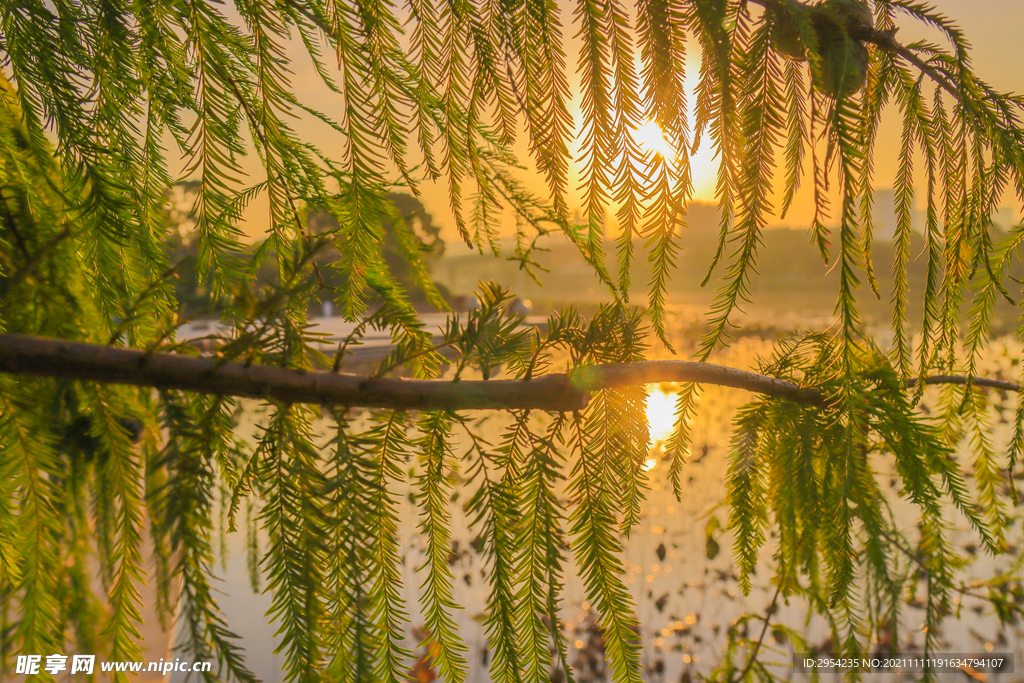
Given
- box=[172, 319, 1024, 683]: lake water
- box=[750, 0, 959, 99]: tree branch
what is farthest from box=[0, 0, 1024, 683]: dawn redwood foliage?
box=[172, 319, 1024, 683]: lake water

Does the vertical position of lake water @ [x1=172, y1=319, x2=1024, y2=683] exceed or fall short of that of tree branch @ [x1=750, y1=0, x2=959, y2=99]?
it falls short

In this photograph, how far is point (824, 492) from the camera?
0.63m

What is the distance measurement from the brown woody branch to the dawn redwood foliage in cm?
1

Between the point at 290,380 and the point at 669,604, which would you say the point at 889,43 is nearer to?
the point at 290,380

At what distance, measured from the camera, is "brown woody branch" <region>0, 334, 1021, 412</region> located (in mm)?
346

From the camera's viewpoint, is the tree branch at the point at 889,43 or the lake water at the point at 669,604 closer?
the tree branch at the point at 889,43

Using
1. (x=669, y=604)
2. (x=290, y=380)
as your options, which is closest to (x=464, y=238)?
(x=290, y=380)

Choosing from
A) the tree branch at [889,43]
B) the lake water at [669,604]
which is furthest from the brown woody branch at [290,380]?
the lake water at [669,604]

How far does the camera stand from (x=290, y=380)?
1.20ft

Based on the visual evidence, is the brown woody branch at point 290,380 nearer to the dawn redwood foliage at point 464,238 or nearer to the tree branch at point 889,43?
the dawn redwood foliage at point 464,238

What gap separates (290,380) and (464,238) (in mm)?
323

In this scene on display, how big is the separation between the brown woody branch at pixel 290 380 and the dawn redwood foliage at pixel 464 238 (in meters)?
0.01

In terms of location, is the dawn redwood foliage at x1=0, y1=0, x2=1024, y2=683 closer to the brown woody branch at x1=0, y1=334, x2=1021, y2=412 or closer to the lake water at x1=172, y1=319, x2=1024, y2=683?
the brown woody branch at x1=0, y1=334, x2=1021, y2=412

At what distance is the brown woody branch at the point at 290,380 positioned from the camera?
346mm
